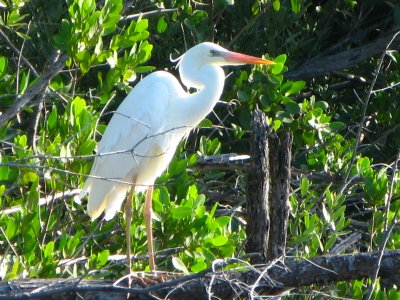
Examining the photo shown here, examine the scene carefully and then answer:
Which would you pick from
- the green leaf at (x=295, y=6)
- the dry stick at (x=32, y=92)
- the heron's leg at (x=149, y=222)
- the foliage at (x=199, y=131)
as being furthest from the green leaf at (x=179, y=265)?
the green leaf at (x=295, y=6)

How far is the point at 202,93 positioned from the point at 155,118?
231 mm

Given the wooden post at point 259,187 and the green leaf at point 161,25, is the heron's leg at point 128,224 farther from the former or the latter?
the green leaf at point 161,25

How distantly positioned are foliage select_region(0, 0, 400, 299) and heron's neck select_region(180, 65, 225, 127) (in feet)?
0.46

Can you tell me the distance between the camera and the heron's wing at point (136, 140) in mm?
4488

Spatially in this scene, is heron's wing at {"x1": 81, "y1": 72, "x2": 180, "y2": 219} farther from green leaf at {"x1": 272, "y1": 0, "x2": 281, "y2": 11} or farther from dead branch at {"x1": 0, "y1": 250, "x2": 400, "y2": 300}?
dead branch at {"x1": 0, "y1": 250, "x2": 400, "y2": 300}

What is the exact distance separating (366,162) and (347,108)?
0.79 m

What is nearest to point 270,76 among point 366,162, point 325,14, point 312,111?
point 312,111

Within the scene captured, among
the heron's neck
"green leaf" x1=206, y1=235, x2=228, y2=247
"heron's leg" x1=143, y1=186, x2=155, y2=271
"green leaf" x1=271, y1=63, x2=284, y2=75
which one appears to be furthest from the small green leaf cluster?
"green leaf" x1=206, y1=235, x2=228, y2=247

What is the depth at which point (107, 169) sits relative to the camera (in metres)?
4.57

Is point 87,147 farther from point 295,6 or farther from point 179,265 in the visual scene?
point 295,6

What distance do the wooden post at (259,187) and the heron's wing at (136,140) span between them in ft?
3.18

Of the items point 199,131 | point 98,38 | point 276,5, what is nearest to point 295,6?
point 276,5

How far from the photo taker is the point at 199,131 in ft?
17.7

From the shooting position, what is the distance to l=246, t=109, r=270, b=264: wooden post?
3531mm
